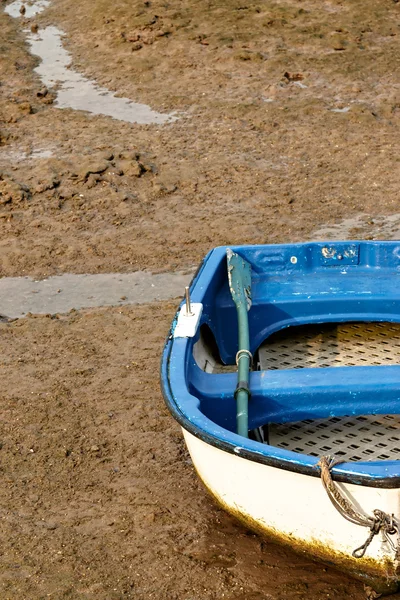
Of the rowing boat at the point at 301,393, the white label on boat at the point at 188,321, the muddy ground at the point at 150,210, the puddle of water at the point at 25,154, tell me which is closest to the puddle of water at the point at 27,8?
the muddy ground at the point at 150,210

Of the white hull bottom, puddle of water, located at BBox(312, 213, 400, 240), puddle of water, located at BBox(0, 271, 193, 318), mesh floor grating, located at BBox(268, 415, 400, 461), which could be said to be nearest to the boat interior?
mesh floor grating, located at BBox(268, 415, 400, 461)

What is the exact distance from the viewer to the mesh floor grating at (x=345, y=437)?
4348 millimetres

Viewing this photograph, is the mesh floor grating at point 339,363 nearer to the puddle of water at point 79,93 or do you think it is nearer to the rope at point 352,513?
the rope at point 352,513

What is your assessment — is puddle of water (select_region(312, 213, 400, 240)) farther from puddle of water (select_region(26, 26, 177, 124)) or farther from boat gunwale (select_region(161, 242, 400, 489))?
boat gunwale (select_region(161, 242, 400, 489))

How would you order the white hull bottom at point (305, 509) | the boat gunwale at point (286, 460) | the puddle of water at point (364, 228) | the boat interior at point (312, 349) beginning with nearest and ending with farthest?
1. the boat gunwale at point (286, 460)
2. the white hull bottom at point (305, 509)
3. the boat interior at point (312, 349)
4. the puddle of water at point (364, 228)

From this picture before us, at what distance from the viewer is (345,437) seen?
176 inches

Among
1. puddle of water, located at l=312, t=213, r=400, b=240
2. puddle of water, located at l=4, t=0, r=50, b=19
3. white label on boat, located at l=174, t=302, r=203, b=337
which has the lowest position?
puddle of water, located at l=312, t=213, r=400, b=240

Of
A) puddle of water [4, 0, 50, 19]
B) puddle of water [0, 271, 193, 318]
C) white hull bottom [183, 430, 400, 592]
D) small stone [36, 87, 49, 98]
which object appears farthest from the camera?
puddle of water [4, 0, 50, 19]

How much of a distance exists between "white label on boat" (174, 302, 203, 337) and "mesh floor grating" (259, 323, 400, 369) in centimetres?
72

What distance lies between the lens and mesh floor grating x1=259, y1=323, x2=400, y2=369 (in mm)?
5121

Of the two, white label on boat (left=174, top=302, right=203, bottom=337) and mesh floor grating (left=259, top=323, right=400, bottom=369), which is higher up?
white label on boat (left=174, top=302, right=203, bottom=337)

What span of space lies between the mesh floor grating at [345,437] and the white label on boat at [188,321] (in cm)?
66

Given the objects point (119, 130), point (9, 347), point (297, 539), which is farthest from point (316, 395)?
point (119, 130)

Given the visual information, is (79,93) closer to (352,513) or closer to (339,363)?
(339,363)
